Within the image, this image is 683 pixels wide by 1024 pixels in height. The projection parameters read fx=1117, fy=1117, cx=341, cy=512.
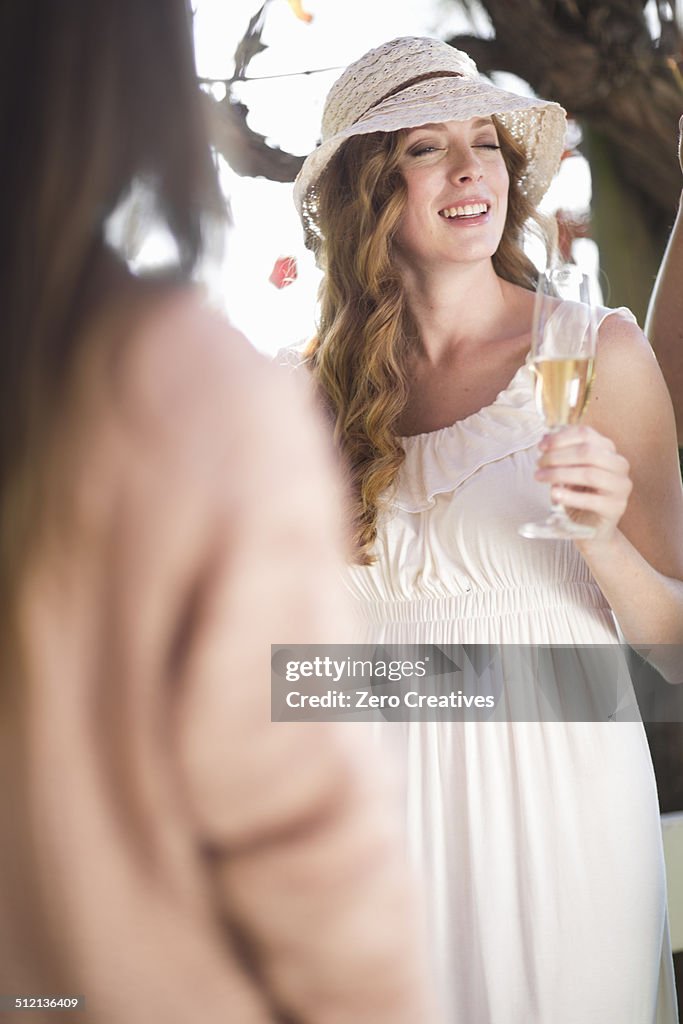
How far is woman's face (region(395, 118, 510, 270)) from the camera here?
0.93 metres

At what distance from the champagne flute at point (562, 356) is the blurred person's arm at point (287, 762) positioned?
40 cm

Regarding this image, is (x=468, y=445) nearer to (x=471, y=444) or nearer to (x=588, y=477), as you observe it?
(x=471, y=444)

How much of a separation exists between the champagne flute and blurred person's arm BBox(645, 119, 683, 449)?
0.46ft

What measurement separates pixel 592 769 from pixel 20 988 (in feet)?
1.75

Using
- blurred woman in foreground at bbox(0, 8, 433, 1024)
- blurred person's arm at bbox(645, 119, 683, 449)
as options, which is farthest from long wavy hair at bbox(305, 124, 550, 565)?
blurred woman in foreground at bbox(0, 8, 433, 1024)

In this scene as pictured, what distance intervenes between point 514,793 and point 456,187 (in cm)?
50

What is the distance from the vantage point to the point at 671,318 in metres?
Result: 0.96

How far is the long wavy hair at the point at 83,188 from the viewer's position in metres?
0.42

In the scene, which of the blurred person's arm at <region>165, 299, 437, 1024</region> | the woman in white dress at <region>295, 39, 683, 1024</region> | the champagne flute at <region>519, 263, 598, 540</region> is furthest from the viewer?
the woman in white dress at <region>295, 39, 683, 1024</region>

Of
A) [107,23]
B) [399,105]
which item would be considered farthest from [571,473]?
[107,23]

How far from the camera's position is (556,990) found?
88 centimetres

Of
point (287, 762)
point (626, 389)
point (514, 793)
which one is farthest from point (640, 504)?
point (287, 762)

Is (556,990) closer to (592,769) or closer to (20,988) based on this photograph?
(592,769)

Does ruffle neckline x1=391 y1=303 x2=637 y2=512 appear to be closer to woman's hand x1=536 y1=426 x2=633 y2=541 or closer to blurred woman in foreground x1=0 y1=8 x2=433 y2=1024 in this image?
woman's hand x1=536 y1=426 x2=633 y2=541
